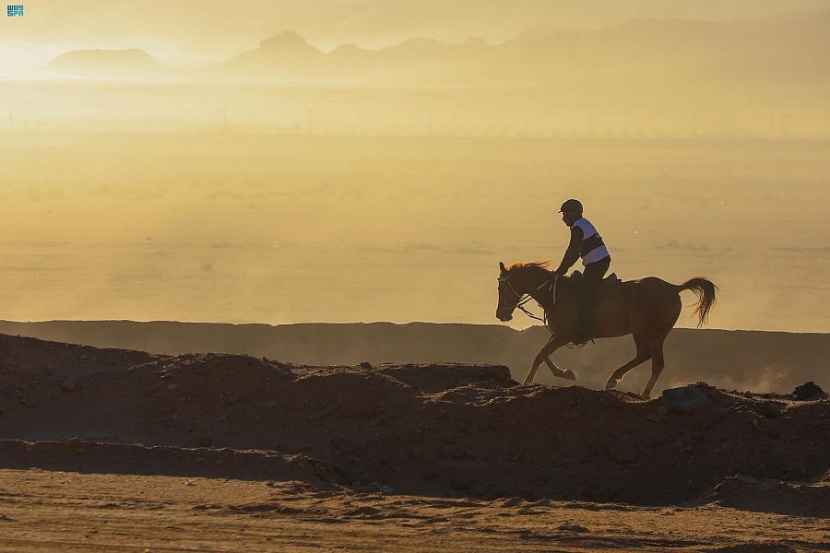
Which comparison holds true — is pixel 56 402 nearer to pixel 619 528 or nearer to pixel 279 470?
pixel 279 470

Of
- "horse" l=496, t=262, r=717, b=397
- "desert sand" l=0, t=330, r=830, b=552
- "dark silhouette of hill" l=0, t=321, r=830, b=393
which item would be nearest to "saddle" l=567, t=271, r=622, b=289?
"horse" l=496, t=262, r=717, b=397

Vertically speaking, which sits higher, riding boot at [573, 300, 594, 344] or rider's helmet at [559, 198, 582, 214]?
rider's helmet at [559, 198, 582, 214]

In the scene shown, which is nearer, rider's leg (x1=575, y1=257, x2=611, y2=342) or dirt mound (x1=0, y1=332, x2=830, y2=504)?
dirt mound (x1=0, y1=332, x2=830, y2=504)

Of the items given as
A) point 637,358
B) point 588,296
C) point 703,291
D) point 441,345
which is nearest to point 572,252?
point 588,296

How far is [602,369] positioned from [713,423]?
14484 mm

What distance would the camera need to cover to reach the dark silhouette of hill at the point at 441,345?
29859 mm

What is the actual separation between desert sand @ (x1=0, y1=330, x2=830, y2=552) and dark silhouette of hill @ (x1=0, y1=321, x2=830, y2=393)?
11408 millimetres

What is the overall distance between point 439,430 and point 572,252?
4190mm

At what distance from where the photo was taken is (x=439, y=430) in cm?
1553

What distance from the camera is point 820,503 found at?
13523 millimetres

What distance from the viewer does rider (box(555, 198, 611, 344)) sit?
18547 millimetres

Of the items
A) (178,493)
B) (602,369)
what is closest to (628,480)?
(178,493)

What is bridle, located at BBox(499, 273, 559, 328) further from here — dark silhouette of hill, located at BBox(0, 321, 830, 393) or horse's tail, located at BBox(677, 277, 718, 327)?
dark silhouette of hill, located at BBox(0, 321, 830, 393)

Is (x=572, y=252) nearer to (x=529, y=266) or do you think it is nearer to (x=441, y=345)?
(x=529, y=266)
